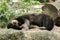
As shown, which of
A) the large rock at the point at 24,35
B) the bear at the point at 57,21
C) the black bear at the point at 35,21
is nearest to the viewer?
the large rock at the point at 24,35

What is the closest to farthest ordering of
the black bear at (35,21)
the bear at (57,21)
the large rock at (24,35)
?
the large rock at (24,35)
the black bear at (35,21)
the bear at (57,21)

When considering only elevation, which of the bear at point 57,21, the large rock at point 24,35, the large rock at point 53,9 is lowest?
the bear at point 57,21

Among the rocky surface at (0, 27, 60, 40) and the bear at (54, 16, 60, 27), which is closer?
the rocky surface at (0, 27, 60, 40)

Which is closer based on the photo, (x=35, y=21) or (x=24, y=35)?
(x=24, y=35)

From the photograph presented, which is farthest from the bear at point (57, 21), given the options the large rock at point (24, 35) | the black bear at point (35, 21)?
the large rock at point (24, 35)

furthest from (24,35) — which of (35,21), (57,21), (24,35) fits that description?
(57,21)

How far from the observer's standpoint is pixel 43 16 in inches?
275

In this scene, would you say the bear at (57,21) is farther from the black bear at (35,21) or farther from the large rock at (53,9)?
the black bear at (35,21)

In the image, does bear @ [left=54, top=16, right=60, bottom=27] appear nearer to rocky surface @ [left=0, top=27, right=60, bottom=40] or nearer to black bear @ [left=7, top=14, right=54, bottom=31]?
black bear @ [left=7, top=14, right=54, bottom=31]

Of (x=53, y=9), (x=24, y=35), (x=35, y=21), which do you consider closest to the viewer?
(x=24, y=35)

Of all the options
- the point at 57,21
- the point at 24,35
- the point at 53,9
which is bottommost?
the point at 57,21

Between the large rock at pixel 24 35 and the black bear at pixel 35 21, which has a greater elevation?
the large rock at pixel 24 35

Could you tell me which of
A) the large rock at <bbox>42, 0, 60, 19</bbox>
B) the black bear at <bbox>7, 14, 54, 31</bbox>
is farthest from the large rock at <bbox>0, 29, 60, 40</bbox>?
the large rock at <bbox>42, 0, 60, 19</bbox>

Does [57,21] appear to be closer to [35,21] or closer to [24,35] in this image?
[35,21]
